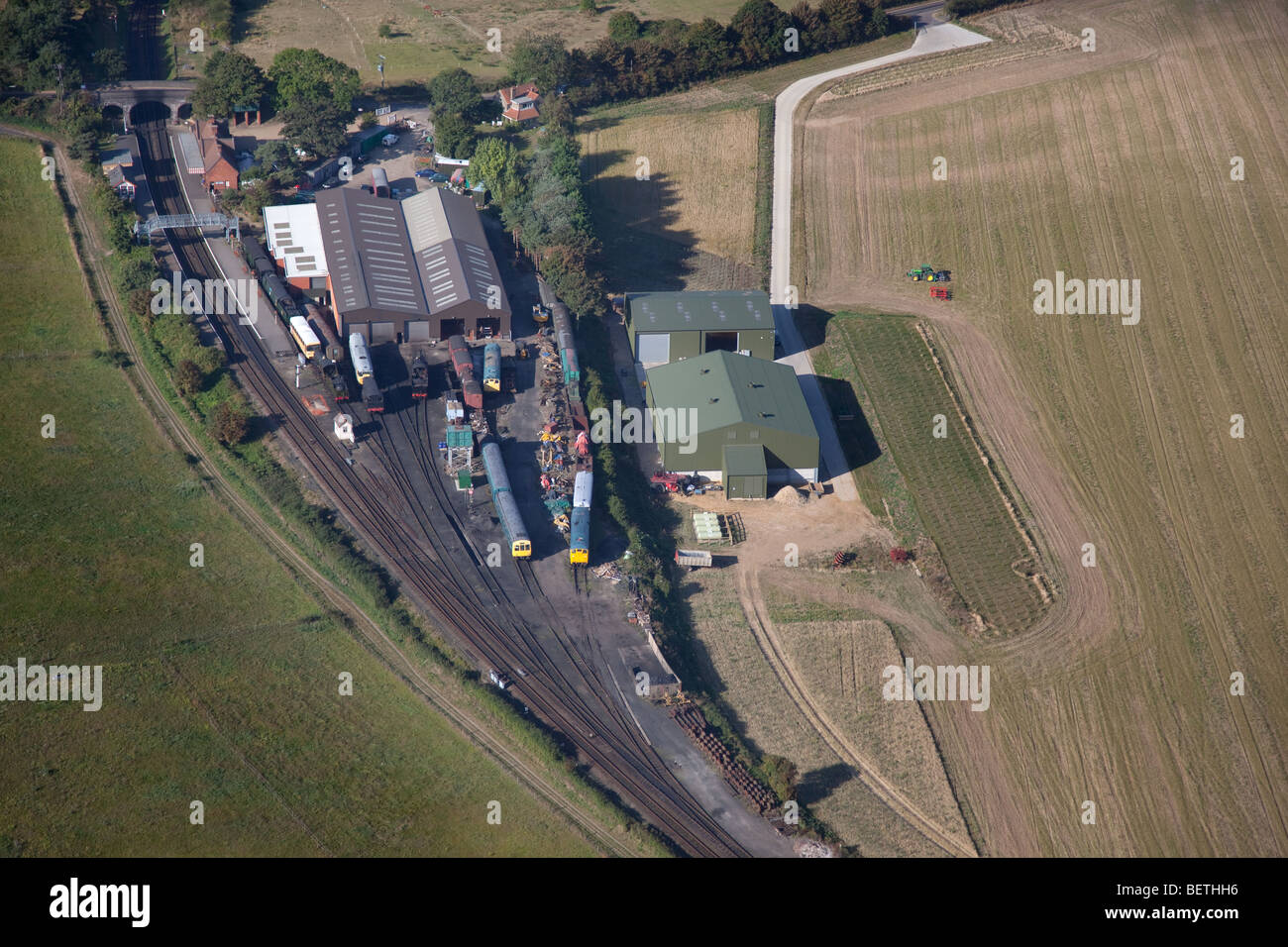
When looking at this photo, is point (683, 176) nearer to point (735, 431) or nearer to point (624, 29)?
point (624, 29)

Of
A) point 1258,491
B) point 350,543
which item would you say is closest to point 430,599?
point 350,543

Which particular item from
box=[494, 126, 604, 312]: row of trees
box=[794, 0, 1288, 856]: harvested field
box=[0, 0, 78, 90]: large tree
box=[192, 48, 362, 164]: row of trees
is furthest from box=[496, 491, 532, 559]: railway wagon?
box=[0, 0, 78, 90]: large tree

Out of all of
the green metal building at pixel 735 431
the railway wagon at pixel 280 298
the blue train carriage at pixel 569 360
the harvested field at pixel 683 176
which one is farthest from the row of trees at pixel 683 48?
the green metal building at pixel 735 431

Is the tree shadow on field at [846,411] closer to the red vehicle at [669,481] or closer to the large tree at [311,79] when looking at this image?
the red vehicle at [669,481]

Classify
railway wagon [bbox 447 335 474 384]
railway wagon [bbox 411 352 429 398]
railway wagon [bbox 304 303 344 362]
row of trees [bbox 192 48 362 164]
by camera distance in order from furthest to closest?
row of trees [bbox 192 48 362 164]
railway wagon [bbox 304 303 344 362]
railway wagon [bbox 447 335 474 384]
railway wagon [bbox 411 352 429 398]

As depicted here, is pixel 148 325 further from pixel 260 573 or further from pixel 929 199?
pixel 929 199

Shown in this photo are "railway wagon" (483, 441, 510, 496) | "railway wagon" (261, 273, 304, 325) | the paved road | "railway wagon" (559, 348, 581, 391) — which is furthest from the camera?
"railway wagon" (261, 273, 304, 325)

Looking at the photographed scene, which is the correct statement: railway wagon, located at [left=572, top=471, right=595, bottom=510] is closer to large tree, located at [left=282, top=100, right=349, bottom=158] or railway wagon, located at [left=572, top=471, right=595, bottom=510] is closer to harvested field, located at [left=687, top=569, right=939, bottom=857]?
harvested field, located at [left=687, top=569, right=939, bottom=857]
